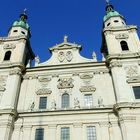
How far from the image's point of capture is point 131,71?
26.1 meters

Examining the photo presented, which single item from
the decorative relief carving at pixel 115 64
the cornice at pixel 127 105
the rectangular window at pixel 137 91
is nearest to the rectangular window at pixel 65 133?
the cornice at pixel 127 105

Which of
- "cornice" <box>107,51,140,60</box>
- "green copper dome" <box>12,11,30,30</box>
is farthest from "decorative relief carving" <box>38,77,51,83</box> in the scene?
"green copper dome" <box>12,11,30,30</box>

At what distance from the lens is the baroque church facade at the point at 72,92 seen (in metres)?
22.4

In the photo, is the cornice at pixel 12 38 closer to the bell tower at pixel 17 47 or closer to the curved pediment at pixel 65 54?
the bell tower at pixel 17 47

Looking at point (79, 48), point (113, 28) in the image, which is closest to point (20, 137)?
point (79, 48)

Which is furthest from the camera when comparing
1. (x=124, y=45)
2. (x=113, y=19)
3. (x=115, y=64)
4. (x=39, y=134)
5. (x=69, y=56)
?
(x=113, y=19)

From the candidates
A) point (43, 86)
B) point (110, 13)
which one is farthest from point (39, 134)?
point (110, 13)

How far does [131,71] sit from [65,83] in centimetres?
748

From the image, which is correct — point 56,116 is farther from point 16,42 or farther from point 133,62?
point 16,42

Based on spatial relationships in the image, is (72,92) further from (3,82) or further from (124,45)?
(124,45)

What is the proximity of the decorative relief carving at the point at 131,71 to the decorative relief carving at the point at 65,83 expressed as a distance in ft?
20.8

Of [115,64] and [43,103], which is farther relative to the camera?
[115,64]

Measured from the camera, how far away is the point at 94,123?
22922 mm

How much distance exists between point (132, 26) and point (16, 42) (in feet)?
52.1
